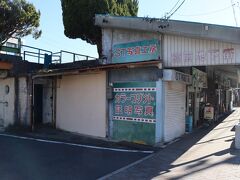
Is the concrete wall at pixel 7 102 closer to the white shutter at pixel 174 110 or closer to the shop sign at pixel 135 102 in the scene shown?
the shop sign at pixel 135 102

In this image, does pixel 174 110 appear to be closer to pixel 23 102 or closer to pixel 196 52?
pixel 196 52

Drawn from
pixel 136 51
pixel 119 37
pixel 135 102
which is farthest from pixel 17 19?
pixel 135 102

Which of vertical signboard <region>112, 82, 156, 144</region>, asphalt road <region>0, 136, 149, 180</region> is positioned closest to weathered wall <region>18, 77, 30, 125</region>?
asphalt road <region>0, 136, 149, 180</region>

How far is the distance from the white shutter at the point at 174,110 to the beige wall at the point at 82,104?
319cm

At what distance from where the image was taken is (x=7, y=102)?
19469 millimetres

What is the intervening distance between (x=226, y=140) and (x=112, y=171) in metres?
6.87

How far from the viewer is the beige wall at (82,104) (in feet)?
51.1

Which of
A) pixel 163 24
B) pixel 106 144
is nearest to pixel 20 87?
pixel 106 144

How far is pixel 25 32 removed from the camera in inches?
1214

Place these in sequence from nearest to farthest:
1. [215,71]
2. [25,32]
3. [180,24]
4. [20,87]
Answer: [180,24], [20,87], [215,71], [25,32]

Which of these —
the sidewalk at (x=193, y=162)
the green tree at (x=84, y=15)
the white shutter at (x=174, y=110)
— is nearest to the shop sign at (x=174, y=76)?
the white shutter at (x=174, y=110)

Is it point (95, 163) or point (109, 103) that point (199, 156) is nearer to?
point (95, 163)

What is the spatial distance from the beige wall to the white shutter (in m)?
3.19

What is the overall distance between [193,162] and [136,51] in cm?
635
